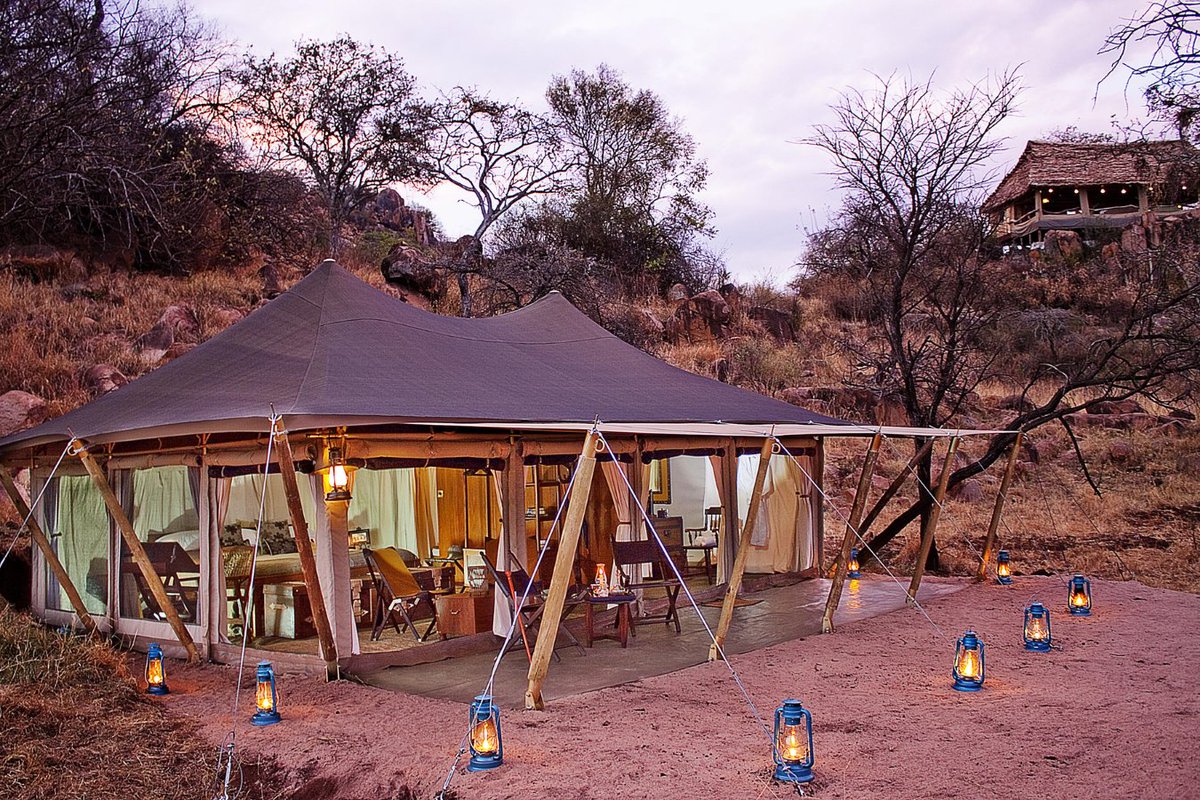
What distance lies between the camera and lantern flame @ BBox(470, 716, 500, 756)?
427 cm

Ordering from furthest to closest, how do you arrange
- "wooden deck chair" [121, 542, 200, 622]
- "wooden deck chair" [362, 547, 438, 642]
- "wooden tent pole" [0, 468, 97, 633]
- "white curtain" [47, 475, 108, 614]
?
"white curtain" [47, 475, 108, 614], "wooden deck chair" [121, 542, 200, 622], "wooden deck chair" [362, 547, 438, 642], "wooden tent pole" [0, 468, 97, 633]

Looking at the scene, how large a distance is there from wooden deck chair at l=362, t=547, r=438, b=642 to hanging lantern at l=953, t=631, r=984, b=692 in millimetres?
3532

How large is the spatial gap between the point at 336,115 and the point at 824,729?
21657 mm

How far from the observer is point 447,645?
22.8ft

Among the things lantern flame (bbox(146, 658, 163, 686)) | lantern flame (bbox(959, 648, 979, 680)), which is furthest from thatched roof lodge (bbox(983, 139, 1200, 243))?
lantern flame (bbox(146, 658, 163, 686))

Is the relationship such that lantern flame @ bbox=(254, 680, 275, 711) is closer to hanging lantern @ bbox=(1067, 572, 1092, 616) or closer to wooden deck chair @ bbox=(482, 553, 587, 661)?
wooden deck chair @ bbox=(482, 553, 587, 661)

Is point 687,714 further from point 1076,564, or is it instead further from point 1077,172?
point 1077,172

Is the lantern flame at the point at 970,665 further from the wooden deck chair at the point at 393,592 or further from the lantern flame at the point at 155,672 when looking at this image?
the lantern flame at the point at 155,672

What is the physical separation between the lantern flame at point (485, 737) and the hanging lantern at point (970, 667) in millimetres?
2788

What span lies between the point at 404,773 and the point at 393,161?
21165 mm

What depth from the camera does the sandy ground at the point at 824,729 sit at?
4.00 m

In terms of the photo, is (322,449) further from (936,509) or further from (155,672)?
(936,509)

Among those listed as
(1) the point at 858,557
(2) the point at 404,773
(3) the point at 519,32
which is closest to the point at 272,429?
(2) the point at 404,773

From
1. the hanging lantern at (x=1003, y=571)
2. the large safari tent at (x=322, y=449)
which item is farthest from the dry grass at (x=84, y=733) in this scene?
the hanging lantern at (x=1003, y=571)
